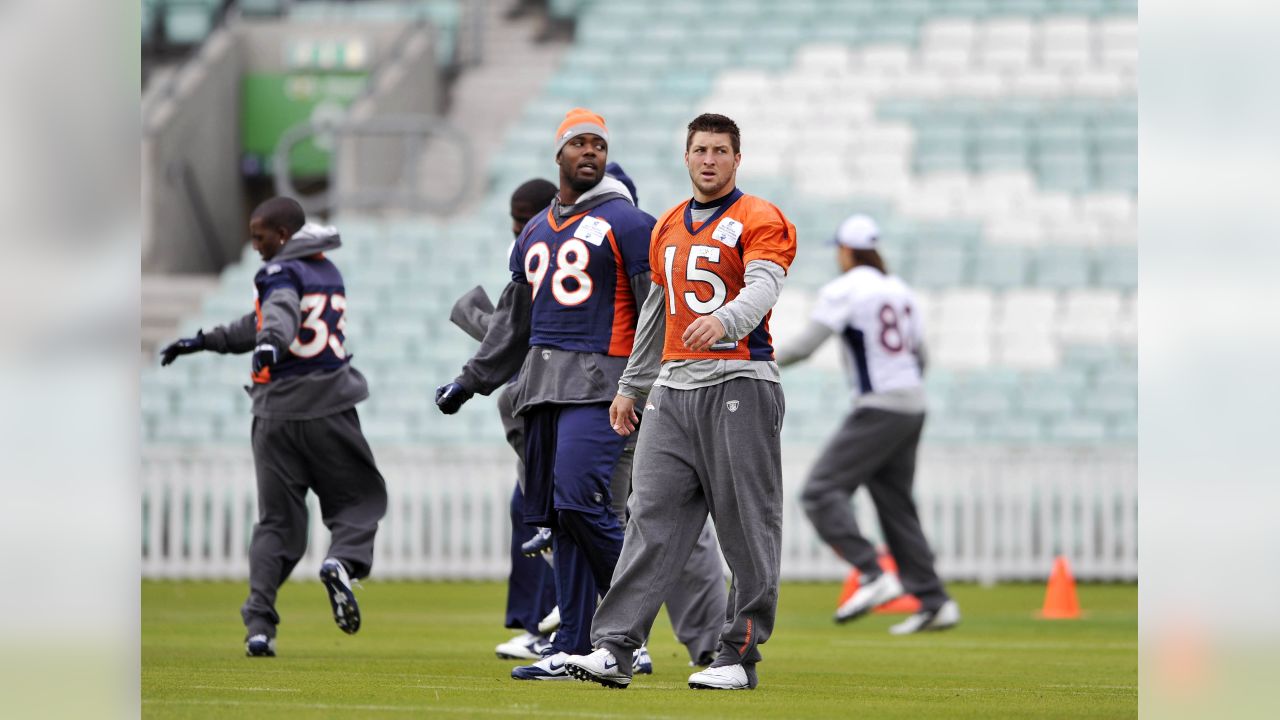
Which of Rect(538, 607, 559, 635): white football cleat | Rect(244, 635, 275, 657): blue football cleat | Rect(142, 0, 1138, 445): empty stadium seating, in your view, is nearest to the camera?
Rect(244, 635, 275, 657): blue football cleat

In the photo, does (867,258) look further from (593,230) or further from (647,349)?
(647,349)

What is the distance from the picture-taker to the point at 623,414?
667 cm

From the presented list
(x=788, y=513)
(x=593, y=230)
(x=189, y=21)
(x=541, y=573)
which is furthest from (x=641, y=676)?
(x=189, y=21)

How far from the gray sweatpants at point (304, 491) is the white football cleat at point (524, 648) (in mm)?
716

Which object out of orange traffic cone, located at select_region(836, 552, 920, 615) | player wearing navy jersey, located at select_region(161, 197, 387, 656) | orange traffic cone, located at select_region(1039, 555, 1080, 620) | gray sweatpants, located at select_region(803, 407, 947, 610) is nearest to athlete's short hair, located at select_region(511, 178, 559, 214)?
player wearing navy jersey, located at select_region(161, 197, 387, 656)

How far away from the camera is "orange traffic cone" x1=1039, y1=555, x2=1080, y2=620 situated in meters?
11.9

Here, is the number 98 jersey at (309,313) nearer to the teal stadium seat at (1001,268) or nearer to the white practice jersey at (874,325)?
the white practice jersey at (874,325)

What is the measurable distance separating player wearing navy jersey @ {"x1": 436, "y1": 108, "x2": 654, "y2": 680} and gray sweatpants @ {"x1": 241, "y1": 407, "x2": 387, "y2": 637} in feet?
5.06

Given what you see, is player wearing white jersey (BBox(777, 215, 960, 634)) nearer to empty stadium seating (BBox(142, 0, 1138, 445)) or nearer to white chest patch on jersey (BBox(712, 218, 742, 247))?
white chest patch on jersey (BBox(712, 218, 742, 247))

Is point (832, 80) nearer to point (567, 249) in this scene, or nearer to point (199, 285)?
point (199, 285)

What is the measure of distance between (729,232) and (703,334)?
0.65m

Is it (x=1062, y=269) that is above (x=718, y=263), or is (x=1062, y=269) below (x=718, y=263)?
above

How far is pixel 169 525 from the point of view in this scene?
52.0ft
